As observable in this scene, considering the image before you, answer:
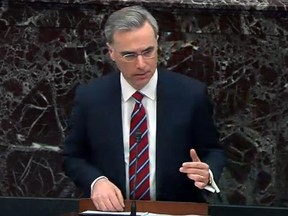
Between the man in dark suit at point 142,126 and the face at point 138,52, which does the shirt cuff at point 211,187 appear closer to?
the man in dark suit at point 142,126

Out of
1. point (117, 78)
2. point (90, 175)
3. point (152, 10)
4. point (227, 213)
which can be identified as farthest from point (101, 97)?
point (227, 213)

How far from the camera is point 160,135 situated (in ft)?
12.4

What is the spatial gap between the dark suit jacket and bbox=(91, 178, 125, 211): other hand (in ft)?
0.70

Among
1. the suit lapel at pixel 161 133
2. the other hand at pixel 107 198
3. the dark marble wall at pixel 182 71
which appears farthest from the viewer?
the dark marble wall at pixel 182 71

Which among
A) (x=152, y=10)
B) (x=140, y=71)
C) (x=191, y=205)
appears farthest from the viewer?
(x=152, y=10)

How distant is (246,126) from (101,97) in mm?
1548

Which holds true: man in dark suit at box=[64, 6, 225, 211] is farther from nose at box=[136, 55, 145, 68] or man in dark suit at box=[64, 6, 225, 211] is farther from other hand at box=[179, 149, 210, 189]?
other hand at box=[179, 149, 210, 189]

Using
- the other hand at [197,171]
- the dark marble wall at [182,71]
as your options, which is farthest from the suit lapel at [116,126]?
the dark marble wall at [182,71]

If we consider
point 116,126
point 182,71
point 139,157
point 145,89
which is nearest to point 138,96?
point 145,89

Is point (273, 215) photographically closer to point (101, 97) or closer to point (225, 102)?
point (225, 102)

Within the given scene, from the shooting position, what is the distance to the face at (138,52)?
365 centimetres

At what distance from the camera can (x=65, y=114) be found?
5.29 metres

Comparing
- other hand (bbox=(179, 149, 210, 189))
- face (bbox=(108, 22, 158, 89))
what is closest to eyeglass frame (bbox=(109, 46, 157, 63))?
face (bbox=(108, 22, 158, 89))

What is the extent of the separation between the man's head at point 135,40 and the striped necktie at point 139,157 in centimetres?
15
